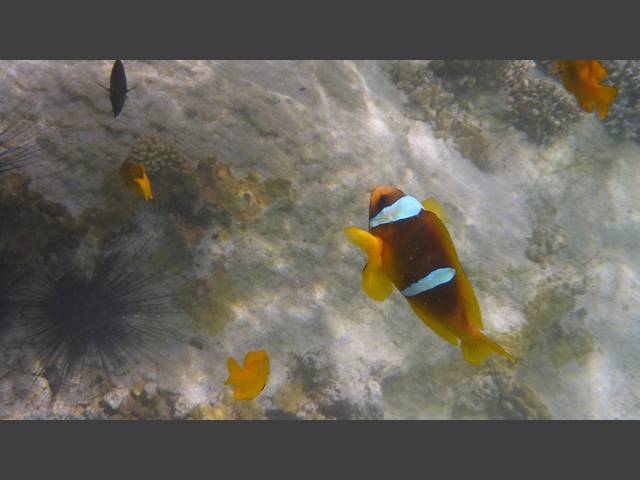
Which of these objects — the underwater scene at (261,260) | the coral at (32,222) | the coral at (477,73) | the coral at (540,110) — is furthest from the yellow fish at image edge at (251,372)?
the coral at (540,110)

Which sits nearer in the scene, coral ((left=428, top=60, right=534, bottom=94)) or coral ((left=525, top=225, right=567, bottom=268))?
coral ((left=525, top=225, right=567, bottom=268))

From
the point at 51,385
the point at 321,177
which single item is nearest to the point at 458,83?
the point at 321,177

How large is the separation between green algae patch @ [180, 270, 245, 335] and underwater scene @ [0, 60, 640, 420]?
0.02 m

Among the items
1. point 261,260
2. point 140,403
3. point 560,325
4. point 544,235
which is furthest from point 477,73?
point 140,403

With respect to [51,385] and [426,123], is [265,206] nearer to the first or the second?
[51,385]

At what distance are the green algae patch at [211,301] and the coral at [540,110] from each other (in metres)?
5.35

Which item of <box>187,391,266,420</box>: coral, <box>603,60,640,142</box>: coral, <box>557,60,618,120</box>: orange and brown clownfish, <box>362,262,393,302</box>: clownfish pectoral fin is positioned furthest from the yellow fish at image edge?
<box>603,60,640,142</box>: coral

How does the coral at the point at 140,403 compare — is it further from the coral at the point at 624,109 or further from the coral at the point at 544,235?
the coral at the point at 624,109

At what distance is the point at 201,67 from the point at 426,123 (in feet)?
10.7

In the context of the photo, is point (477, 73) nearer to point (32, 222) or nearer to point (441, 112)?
point (441, 112)

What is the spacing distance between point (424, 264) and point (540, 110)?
636 centimetres

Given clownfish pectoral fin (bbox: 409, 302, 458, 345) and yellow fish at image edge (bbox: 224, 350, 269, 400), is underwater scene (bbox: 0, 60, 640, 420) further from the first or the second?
clownfish pectoral fin (bbox: 409, 302, 458, 345)

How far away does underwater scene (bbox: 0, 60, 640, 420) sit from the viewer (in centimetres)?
382

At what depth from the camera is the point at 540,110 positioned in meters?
6.77
